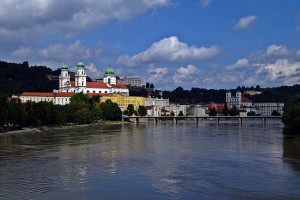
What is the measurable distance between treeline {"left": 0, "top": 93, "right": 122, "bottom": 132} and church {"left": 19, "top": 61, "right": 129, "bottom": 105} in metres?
33.7

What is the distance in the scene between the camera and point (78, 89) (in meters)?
150

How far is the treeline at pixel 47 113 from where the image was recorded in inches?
2386

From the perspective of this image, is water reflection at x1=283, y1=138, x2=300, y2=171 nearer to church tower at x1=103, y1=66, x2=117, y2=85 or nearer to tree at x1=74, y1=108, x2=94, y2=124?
tree at x1=74, y1=108, x2=94, y2=124

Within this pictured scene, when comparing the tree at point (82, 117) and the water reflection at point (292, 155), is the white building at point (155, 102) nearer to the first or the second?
the tree at point (82, 117)

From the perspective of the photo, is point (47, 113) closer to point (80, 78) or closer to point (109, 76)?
point (80, 78)

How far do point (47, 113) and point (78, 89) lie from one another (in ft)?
255

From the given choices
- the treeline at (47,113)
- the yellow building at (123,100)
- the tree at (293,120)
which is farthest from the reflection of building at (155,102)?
the tree at (293,120)

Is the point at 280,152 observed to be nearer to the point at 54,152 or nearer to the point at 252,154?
the point at 252,154

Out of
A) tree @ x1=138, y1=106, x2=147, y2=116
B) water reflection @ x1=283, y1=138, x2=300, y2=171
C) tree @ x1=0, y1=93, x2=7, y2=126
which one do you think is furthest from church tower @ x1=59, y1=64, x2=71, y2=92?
water reflection @ x1=283, y1=138, x2=300, y2=171

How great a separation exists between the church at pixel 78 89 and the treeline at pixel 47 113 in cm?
3367

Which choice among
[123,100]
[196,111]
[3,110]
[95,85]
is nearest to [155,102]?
[196,111]

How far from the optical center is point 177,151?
118 feet

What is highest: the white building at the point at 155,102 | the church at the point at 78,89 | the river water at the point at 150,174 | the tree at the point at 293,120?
the church at the point at 78,89

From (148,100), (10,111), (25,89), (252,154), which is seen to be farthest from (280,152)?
(25,89)
